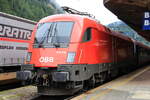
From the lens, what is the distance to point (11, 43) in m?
12.2

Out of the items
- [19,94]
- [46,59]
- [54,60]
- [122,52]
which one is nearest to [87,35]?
[54,60]

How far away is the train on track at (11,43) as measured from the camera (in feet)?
38.2

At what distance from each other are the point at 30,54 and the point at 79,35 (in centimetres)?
199

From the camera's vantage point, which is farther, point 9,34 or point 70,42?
point 9,34

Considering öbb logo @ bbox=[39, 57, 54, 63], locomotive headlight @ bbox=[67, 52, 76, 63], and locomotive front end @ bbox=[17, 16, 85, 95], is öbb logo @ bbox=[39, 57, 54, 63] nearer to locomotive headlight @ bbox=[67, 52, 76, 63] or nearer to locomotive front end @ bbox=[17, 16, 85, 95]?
locomotive front end @ bbox=[17, 16, 85, 95]

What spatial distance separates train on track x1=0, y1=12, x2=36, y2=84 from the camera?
11656mm

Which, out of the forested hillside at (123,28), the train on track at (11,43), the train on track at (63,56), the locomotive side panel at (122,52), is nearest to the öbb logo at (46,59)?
the train on track at (63,56)

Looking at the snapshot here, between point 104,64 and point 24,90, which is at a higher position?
point 104,64

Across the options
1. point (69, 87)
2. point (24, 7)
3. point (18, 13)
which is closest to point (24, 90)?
point (69, 87)

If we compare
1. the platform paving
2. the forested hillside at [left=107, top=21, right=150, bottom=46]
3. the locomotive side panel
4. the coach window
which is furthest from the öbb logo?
the forested hillside at [left=107, top=21, right=150, bottom=46]

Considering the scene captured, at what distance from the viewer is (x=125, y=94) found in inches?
359

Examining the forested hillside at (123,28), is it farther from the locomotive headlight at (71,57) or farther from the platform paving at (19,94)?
the locomotive headlight at (71,57)

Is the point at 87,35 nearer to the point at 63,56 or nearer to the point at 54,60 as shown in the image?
the point at 63,56

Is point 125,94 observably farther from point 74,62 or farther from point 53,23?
point 53,23
